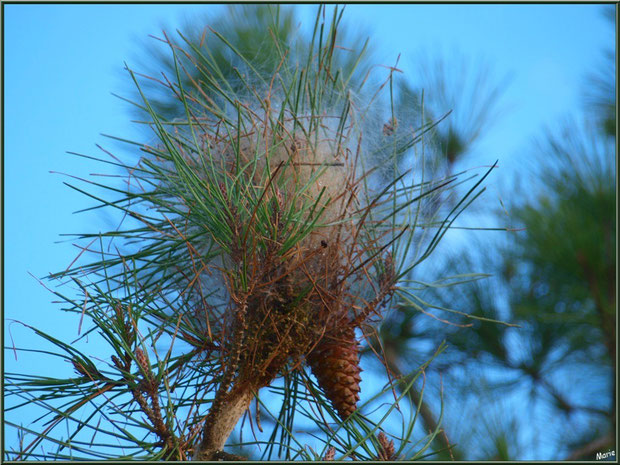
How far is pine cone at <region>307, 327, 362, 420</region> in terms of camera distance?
45 centimetres

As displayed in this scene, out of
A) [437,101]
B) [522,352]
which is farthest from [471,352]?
[437,101]

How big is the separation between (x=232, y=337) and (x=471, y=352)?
1.22 metres

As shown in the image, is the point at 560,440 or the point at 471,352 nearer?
the point at 560,440

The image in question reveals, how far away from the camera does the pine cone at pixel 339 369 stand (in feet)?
1.47

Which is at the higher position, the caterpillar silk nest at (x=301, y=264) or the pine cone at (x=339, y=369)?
the caterpillar silk nest at (x=301, y=264)

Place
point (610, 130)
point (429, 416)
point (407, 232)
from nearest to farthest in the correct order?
1. point (407, 232)
2. point (429, 416)
3. point (610, 130)

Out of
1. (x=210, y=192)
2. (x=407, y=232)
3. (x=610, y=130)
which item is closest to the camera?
(x=210, y=192)

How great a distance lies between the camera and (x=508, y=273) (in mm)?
1513

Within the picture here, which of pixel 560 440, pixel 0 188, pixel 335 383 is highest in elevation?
pixel 0 188

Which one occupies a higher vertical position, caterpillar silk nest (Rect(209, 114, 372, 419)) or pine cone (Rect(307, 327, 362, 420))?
caterpillar silk nest (Rect(209, 114, 372, 419))

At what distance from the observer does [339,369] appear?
448mm

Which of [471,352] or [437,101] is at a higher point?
[437,101]

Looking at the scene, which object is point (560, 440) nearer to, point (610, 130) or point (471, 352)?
point (471, 352)

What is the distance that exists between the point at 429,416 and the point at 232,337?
0.93 metres
